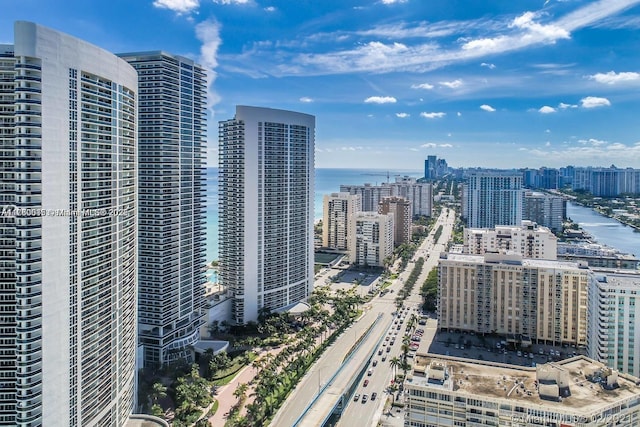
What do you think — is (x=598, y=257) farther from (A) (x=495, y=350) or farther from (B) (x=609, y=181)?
(B) (x=609, y=181)

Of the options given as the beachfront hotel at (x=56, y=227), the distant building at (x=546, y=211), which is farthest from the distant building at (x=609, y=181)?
the beachfront hotel at (x=56, y=227)

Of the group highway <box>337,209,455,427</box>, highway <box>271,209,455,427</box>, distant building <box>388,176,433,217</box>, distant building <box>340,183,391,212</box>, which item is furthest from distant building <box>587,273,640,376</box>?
distant building <box>388,176,433,217</box>

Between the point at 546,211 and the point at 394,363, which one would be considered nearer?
the point at 394,363

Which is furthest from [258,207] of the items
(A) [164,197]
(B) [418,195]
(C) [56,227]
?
(B) [418,195]

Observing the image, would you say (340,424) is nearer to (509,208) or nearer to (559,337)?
(559,337)

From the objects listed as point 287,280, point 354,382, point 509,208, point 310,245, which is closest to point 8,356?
point 354,382

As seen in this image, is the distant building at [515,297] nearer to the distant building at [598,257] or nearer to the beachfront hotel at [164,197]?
the distant building at [598,257]
